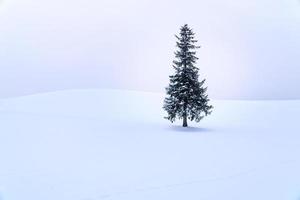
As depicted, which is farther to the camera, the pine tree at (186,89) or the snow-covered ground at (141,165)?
the pine tree at (186,89)

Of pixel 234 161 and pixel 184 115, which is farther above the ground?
pixel 184 115

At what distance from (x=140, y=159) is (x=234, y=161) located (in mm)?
4895

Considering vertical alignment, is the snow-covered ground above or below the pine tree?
below

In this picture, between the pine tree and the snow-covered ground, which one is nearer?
the snow-covered ground

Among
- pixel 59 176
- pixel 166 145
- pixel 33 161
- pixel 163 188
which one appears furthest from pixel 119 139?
pixel 163 188

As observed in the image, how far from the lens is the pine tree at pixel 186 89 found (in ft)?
90.4

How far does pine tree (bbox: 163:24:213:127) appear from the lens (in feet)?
90.4

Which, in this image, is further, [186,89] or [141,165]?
[186,89]

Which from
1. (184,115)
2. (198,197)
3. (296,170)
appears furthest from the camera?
(184,115)

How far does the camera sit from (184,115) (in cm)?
2795

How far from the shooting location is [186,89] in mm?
27703

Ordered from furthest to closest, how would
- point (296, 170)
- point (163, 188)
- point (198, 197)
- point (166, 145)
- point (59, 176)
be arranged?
1. point (166, 145)
2. point (296, 170)
3. point (59, 176)
4. point (163, 188)
5. point (198, 197)

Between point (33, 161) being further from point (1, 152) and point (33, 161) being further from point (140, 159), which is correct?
point (140, 159)

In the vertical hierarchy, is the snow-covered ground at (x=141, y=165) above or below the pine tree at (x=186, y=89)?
below
